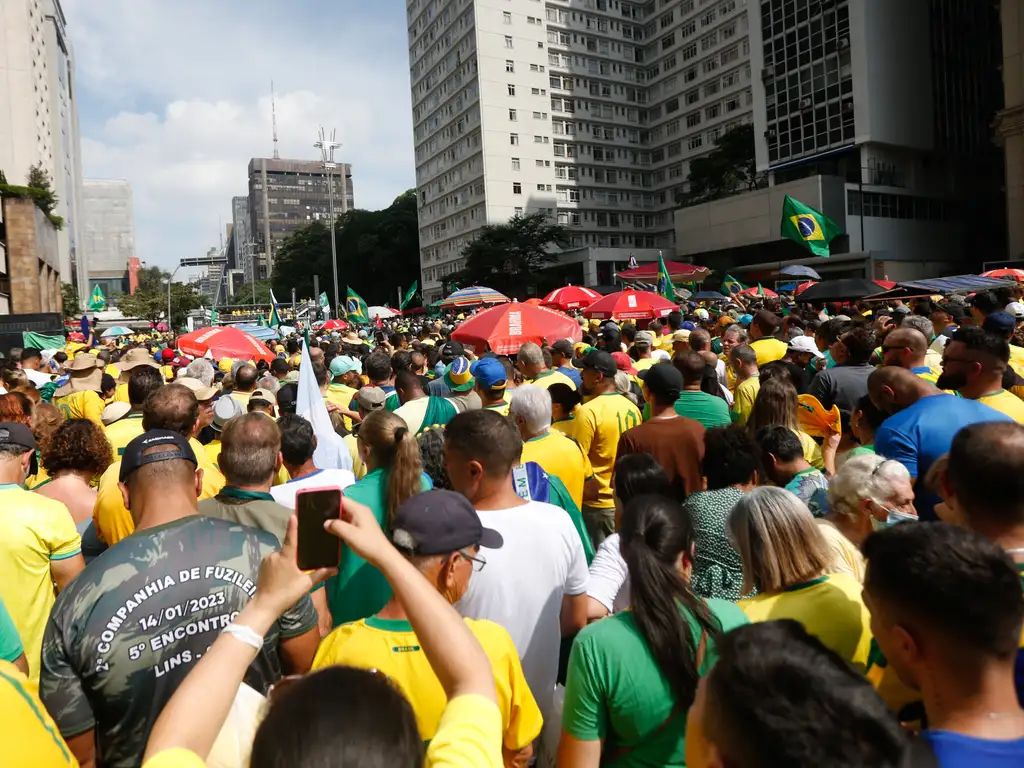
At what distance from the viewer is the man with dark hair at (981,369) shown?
4227 mm

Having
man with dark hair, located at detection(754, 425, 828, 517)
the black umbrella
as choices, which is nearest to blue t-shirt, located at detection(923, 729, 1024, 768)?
man with dark hair, located at detection(754, 425, 828, 517)

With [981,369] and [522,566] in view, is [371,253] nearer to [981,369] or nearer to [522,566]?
[981,369]

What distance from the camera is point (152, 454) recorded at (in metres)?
2.77

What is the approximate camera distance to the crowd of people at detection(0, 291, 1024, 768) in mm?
1432

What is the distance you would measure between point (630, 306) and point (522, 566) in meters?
9.92

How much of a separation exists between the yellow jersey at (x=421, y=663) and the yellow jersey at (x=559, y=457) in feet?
7.54

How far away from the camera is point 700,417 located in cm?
580

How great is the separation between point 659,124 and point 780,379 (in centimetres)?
8262

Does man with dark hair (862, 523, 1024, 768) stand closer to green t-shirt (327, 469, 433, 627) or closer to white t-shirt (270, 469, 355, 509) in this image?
green t-shirt (327, 469, 433, 627)

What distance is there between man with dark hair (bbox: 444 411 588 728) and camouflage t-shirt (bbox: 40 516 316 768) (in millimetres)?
941

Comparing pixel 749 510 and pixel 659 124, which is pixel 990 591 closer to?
pixel 749 510

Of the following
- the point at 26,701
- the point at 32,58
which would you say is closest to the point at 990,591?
the point at 26,701

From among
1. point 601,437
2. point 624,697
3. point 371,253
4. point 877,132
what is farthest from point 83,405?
point 371,253

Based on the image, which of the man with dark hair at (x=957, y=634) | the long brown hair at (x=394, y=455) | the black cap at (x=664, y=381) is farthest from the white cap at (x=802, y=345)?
the man with dark hair at (x=957, y=634)
